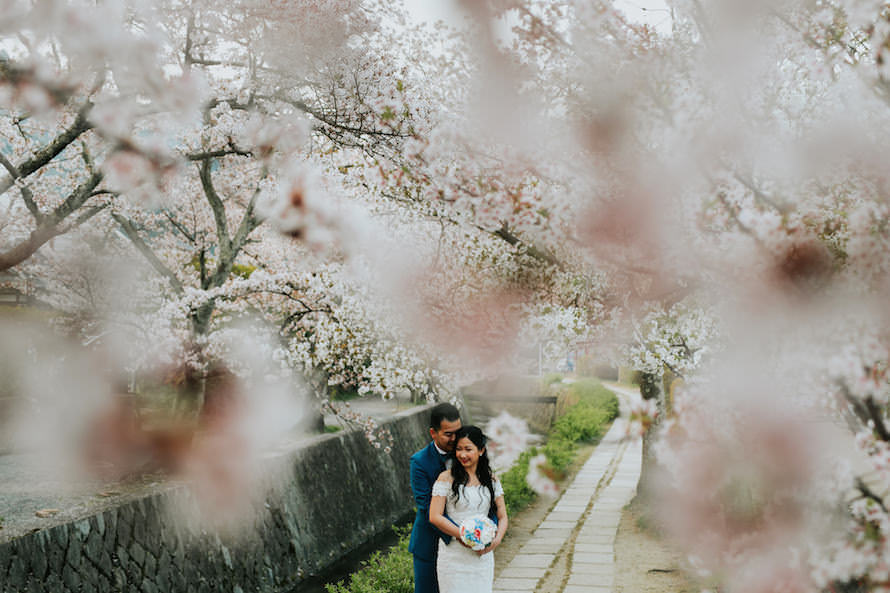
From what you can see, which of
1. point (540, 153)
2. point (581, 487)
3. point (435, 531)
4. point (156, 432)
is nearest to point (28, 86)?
point (540, 153)

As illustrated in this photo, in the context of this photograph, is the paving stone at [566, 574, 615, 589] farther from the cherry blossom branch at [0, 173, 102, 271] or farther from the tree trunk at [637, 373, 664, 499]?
the cherry blossom branch at [0, 173, 102, 271]

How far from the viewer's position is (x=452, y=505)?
4.07 metres

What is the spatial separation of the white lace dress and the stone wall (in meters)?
4.51

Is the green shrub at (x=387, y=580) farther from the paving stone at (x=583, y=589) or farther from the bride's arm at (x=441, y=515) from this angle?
the bride's arm at (x=441, y=515)

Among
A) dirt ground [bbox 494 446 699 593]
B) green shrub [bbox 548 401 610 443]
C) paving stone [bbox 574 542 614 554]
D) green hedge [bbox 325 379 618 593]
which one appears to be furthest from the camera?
green shrub [bbox 548 401 610 443]

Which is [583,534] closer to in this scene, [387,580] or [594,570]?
[594,570]

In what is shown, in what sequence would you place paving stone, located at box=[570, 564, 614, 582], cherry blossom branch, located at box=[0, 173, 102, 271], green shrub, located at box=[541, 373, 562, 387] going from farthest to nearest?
1. green shrub, located at box=[541, 373, 562, 387]
2. paving stone, located at box=[570, 564, 614, 582]
3. cherry blossom branch, located at box=[0, 173, 102, 271]

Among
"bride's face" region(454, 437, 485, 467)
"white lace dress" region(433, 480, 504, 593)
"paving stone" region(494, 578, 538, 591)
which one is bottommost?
"paving stone" region(494, 578, 538, 591)

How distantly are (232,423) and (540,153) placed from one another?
12.3 meters

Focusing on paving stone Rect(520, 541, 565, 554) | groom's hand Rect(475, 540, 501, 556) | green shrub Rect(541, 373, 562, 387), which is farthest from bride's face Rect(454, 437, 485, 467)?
green shrub Rect(541, 373, 562, 387)

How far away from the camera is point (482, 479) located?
13.8 feet

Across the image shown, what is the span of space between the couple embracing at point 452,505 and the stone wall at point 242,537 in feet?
14.1

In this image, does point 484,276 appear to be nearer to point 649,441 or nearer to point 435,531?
point 435,531

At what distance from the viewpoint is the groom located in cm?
428
